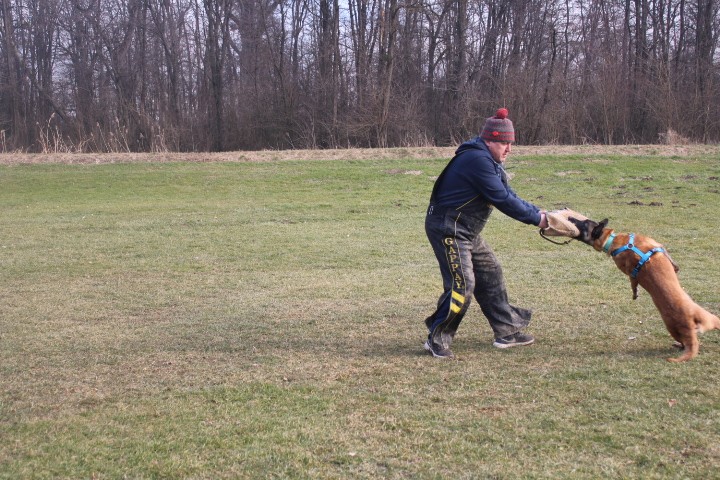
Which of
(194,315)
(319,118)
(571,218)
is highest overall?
(319,118)

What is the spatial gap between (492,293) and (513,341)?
0.44 metres

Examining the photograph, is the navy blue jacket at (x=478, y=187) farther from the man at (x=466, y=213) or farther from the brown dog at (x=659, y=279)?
the brown dog at (x=659, y=279)

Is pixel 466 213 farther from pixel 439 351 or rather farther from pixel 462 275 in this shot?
pixel 439 351

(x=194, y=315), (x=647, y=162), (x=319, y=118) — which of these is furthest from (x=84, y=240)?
(x=319, y=118)

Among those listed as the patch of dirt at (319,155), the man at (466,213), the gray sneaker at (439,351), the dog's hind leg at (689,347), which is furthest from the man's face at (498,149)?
the patch of dirt at (319,155)

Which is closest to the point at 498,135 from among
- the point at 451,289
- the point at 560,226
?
the point at 560,226

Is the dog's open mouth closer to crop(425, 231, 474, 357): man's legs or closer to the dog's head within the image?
the dog's head

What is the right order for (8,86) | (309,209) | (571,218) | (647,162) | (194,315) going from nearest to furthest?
(571,218) → (194,315) → (309,209) → (647,162) → (8,86)

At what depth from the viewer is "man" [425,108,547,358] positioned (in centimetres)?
588

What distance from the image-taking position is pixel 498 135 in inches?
237

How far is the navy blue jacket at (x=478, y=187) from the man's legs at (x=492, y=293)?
17.2 inches

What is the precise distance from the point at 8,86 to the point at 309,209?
31126 millimetres

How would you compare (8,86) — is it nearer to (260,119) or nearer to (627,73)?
(260,119)

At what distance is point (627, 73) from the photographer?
3241 centimetres
